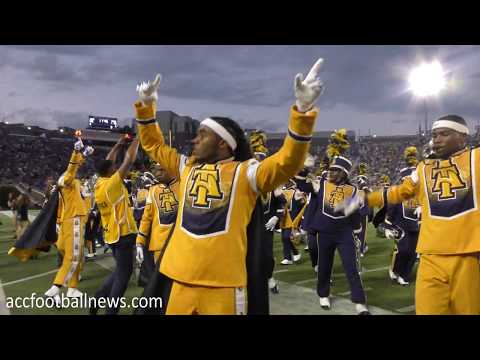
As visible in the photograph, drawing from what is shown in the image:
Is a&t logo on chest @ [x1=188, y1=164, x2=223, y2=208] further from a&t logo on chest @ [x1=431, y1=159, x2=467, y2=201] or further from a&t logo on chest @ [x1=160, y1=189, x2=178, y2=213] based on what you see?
a&t logo on chest @ [x1=160, y1=189, x2=178, y2=213]

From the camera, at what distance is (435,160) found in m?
3.84

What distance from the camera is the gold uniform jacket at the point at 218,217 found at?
264 cm

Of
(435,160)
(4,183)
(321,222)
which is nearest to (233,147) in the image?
(435,160)

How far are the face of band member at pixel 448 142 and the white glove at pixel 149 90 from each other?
258cm

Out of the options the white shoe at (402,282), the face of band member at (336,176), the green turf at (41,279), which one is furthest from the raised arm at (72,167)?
the white shoe at (402,282)

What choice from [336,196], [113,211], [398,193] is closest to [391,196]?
[398,193]

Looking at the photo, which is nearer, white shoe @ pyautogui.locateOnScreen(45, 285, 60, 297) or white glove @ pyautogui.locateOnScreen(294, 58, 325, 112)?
white glove @ pyautogui.locateOnScreen(294, 58, 325, 112)

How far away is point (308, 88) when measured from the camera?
2.33 m

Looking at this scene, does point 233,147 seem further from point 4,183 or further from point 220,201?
point 4,183

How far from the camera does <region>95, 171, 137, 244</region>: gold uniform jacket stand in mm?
5258

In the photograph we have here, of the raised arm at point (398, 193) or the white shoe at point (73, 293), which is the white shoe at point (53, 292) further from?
the raised arm at point (398, 193)

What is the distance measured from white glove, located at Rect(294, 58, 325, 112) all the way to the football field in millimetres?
4020

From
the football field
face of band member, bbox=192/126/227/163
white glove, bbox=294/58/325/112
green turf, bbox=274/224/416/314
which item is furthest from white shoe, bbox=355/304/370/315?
white glove, bbox=294/58/325/112

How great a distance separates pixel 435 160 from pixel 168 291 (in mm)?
2670
